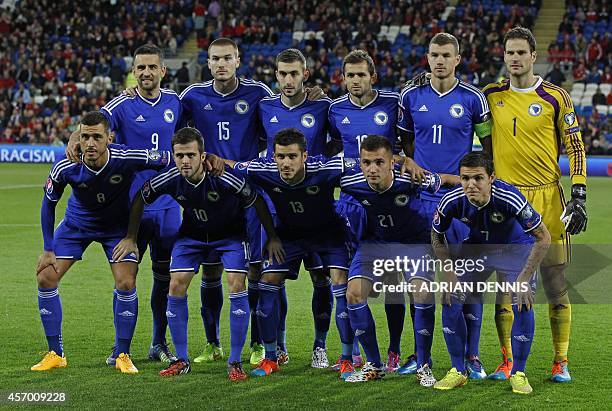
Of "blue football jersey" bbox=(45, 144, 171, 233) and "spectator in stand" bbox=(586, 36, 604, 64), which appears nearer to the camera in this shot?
"blue football jersey" bbox=(45, 144, 171, 233)

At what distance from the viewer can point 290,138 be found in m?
7.05

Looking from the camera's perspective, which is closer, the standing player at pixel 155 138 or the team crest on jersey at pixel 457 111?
the team crest on jersey at pixel 457 111

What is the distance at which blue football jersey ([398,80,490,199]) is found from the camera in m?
7.37

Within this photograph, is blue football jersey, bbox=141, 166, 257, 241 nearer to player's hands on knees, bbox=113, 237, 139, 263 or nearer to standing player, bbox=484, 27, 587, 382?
player's hands on knees, bbox=113, 237, 139, 263

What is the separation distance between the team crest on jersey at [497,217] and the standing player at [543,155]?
54 cm

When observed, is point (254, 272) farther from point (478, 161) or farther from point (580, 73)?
point (580, 73)

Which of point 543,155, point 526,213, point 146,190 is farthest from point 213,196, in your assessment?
point 543,155

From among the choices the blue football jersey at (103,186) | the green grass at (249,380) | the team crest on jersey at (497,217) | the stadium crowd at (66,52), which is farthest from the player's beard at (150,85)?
the stadium crowd at (66,52)

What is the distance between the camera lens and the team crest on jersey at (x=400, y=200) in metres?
7.10

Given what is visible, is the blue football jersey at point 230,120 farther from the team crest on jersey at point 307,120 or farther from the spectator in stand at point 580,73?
the spectator in stand at point 580,73

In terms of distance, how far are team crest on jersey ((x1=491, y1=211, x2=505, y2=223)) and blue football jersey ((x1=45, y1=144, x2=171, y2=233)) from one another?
2476mm

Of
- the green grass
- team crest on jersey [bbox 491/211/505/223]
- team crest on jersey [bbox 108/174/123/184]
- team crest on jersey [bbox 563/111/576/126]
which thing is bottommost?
the green grass

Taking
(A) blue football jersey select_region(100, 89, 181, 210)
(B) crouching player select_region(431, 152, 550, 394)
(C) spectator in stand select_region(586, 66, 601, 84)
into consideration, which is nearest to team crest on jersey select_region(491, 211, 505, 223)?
(B) crouching player select_region(431, 152, 550, 394)

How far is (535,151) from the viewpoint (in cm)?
725
